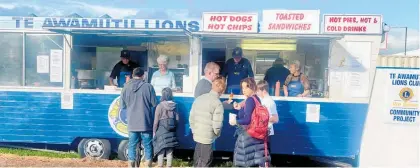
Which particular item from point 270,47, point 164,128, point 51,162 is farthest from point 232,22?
point 51,162

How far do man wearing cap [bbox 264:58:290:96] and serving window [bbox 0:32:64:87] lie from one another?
354 centimetres

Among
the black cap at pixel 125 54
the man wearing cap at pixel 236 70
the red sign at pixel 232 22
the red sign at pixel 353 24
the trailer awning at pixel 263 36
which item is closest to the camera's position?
the trailer awning at pixel 263 36

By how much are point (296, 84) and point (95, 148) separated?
3.53 metres

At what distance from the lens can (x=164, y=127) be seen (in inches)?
266

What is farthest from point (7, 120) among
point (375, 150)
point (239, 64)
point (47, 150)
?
point (375, 150)

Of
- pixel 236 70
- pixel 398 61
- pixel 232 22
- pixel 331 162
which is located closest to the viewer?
pixel 232 22

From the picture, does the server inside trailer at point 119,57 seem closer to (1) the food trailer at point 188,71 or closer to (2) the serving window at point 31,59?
(1) the food trailer at point 188,71

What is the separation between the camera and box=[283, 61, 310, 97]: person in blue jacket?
24.2 feet

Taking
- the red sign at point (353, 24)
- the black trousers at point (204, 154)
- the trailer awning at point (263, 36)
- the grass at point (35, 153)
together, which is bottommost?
the grass at point (35, 153)

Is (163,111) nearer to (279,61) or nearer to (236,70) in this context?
(236,70)

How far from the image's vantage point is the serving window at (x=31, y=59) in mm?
7742

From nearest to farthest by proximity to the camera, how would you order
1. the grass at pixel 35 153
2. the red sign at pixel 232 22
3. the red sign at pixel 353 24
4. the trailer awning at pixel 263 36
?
the trailer awning at pixel 263 36
the red sign at pixel 353 24
the red sign at pixel 232 22
the grass at pixel 35 153

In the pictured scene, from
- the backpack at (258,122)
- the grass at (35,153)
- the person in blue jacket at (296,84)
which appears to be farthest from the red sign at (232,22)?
the grass at (35,153)

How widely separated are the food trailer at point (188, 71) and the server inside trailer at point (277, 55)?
0.06 feet
